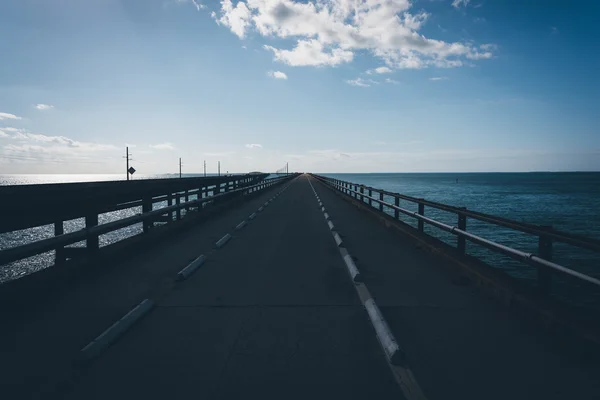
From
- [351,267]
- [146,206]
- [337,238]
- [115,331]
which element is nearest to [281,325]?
[115,331]

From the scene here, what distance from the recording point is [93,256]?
7.18 m

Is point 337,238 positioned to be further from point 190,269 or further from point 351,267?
point 190,269

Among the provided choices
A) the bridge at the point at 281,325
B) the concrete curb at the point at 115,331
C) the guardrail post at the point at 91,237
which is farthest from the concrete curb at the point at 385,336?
the guardrail post at the point at 91,237

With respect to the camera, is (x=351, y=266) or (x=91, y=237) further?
(x=351, y=266)

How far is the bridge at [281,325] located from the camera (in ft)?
10.8

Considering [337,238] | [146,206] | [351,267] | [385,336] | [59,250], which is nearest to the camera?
[385,336]

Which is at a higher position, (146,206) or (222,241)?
(146,206)

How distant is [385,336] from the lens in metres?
4.10

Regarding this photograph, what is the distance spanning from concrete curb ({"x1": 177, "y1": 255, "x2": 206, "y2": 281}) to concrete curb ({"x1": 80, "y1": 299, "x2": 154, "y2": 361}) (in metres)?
1.24

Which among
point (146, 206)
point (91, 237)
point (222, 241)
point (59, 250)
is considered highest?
point (146, 206)

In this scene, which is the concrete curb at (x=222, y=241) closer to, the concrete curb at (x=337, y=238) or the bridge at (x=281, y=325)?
the bridge at (x=281, y=325)

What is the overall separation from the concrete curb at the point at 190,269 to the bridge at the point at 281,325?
0.08 m

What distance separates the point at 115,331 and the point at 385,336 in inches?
117

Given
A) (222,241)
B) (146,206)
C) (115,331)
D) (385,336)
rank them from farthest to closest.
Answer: (222,241), (146,206), (115,331), (385,336)
